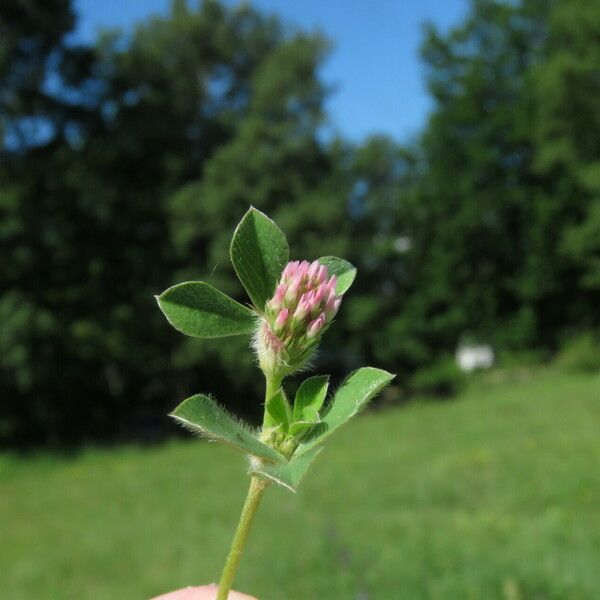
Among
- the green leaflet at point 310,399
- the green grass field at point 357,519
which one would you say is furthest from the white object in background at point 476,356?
the green leaflet at point 310,399

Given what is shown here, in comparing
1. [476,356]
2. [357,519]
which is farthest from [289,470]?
[476,356]

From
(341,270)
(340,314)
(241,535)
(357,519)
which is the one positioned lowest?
(241,535)

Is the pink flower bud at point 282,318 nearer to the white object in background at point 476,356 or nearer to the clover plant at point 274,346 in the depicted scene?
→ the clover plant at point 274,346

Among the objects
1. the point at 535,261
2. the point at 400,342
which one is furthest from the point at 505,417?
the point at 535,261

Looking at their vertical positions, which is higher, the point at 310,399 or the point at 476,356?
the point at 476,356

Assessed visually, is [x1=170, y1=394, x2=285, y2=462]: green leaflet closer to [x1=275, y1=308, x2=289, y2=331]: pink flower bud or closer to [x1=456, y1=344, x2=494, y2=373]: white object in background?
[x1=275, y1=308, x2=289, y2=331]: pink flower bud

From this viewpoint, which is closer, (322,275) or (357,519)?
(322,275)

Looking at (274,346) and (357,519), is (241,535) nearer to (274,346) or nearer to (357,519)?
(274,346)
